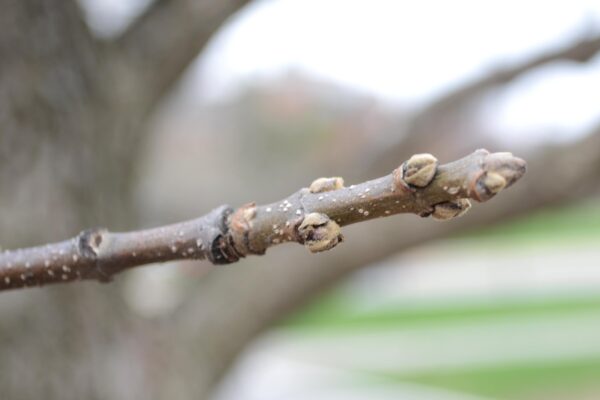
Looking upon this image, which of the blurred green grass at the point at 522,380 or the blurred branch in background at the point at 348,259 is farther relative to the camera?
the blurred green grass at the point at 522,380

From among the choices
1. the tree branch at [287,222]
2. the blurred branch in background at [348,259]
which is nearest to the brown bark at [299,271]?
the blurred branch in background at [348,259]

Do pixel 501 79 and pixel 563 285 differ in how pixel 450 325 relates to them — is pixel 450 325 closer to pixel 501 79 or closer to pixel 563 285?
pixel 563 285

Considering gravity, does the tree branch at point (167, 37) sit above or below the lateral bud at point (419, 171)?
above

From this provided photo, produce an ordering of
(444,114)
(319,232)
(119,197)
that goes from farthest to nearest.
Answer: (444,114)
(119,197)
(319,232)

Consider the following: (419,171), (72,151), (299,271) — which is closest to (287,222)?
(419,171)

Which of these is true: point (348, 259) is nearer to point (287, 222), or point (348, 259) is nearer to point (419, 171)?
point (287, 222)

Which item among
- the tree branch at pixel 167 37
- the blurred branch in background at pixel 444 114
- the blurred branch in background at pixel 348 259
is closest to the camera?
the tree branch at pixel 167 37

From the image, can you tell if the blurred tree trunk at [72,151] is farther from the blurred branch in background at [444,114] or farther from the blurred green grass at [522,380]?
the blurred green grass at [522,380]

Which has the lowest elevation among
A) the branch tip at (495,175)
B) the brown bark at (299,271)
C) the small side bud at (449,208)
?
the branch tip at (495,175)
